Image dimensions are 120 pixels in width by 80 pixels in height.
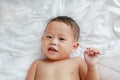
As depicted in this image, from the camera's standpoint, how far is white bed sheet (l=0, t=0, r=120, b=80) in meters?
1.33

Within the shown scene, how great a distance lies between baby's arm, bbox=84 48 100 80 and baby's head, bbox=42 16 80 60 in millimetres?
136

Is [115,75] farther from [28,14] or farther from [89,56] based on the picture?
[28,14]

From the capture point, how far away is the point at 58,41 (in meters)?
1.31

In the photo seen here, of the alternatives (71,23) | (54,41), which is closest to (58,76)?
(54,41)

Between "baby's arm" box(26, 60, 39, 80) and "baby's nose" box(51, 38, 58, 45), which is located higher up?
"baby's nose" box(51, 38, 58, 45)

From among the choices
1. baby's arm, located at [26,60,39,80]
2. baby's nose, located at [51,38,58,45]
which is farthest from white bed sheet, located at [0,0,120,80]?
baby's nose, located at [51,38,58,45]

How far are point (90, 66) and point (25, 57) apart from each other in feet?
1.10

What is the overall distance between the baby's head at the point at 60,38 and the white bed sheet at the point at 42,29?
63 mm

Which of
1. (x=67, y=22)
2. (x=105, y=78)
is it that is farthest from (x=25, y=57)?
(x=105, y=78)

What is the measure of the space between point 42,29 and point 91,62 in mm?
355

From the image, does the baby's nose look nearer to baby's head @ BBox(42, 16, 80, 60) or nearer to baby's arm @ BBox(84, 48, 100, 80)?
baby's head @ BBox(42, 16, 80, 60)

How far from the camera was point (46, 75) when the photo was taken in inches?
50.8

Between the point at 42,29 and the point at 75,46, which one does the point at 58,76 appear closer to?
the point at 75,46

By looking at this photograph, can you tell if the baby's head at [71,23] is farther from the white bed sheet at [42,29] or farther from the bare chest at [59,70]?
the bare chest at [59,70]
